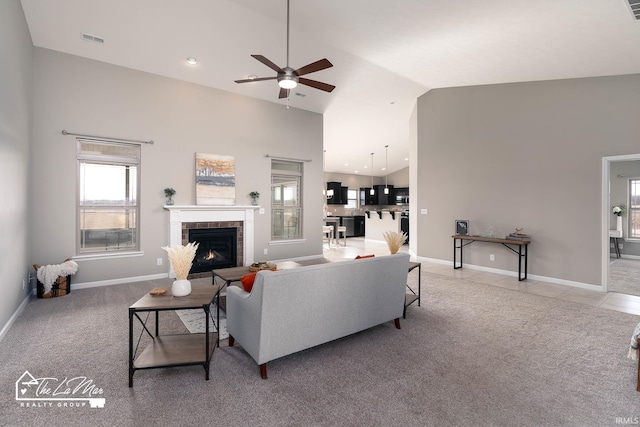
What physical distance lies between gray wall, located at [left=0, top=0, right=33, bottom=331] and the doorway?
299 inches

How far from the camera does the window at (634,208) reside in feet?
23.2

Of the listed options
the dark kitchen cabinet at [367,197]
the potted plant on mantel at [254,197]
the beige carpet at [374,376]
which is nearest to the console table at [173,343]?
the beige carpet at [374,376]

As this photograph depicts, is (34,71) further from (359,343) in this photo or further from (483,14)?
(483,14)

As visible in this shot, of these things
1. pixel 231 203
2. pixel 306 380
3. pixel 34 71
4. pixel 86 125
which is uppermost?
pixel 34 71

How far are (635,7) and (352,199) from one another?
1136cm

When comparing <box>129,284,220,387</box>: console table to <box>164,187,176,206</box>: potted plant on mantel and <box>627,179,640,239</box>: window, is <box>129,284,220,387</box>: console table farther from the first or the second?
<box>627,179,640,239</box>: window

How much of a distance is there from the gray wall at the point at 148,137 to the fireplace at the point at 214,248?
496 millimetres

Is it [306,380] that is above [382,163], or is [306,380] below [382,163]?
below

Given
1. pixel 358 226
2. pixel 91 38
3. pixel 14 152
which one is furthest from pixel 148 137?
pixel 358 226

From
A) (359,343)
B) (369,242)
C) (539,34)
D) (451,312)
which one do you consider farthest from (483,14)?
(369,242)

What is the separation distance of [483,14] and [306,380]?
14.1 feet

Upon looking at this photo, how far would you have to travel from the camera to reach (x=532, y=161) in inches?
214

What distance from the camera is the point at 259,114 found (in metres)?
6.42

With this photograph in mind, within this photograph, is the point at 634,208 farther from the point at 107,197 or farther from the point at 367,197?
the point at 107,197
